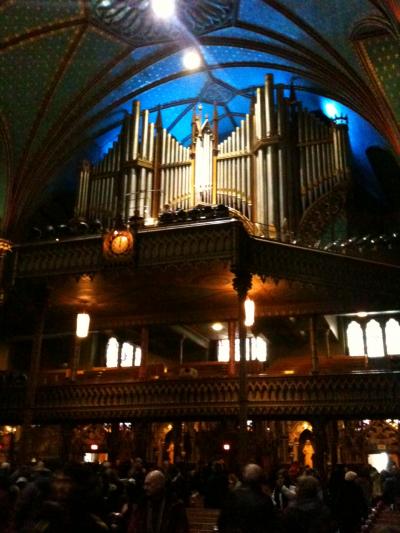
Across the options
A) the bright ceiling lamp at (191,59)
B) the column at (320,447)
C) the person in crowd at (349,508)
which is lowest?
the person in crowd at (349,508)

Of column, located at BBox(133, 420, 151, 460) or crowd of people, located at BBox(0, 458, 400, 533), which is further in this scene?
column, located at BBox(133, 420, 151, 460)

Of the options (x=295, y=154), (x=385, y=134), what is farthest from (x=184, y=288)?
(x=385, y=134)

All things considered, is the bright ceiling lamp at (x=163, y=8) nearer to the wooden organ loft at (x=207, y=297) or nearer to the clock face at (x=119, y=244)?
the wooden organ loft at (x=207, y=297)

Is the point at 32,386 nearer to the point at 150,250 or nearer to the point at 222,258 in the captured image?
the point at 150,250

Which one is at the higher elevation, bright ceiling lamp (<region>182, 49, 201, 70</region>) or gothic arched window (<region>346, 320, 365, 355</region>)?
Result: bright ceiling lamp (<region>182, 49, 201, 70</region>)

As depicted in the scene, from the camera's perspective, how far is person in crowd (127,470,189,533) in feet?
14.1

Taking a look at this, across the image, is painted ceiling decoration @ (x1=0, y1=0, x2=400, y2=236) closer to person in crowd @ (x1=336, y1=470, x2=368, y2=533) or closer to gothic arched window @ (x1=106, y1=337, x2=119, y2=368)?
gothic arched window @ (x1=106, y1=337, x2=119, y2=368)

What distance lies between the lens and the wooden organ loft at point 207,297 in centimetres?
1399

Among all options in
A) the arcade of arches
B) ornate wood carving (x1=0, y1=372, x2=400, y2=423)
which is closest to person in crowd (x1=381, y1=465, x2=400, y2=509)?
ornate wood carving (x1=0, y1=372, x2=400, y2=423)

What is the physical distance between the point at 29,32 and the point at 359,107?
9923 millimetres

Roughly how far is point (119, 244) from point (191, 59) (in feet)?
28.2

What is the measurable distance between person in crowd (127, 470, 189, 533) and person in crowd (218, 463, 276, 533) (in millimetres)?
333

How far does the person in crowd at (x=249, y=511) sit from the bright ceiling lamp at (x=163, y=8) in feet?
52.6

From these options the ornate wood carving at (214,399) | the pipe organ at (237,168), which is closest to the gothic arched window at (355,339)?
the pipe organ at (237,168)
